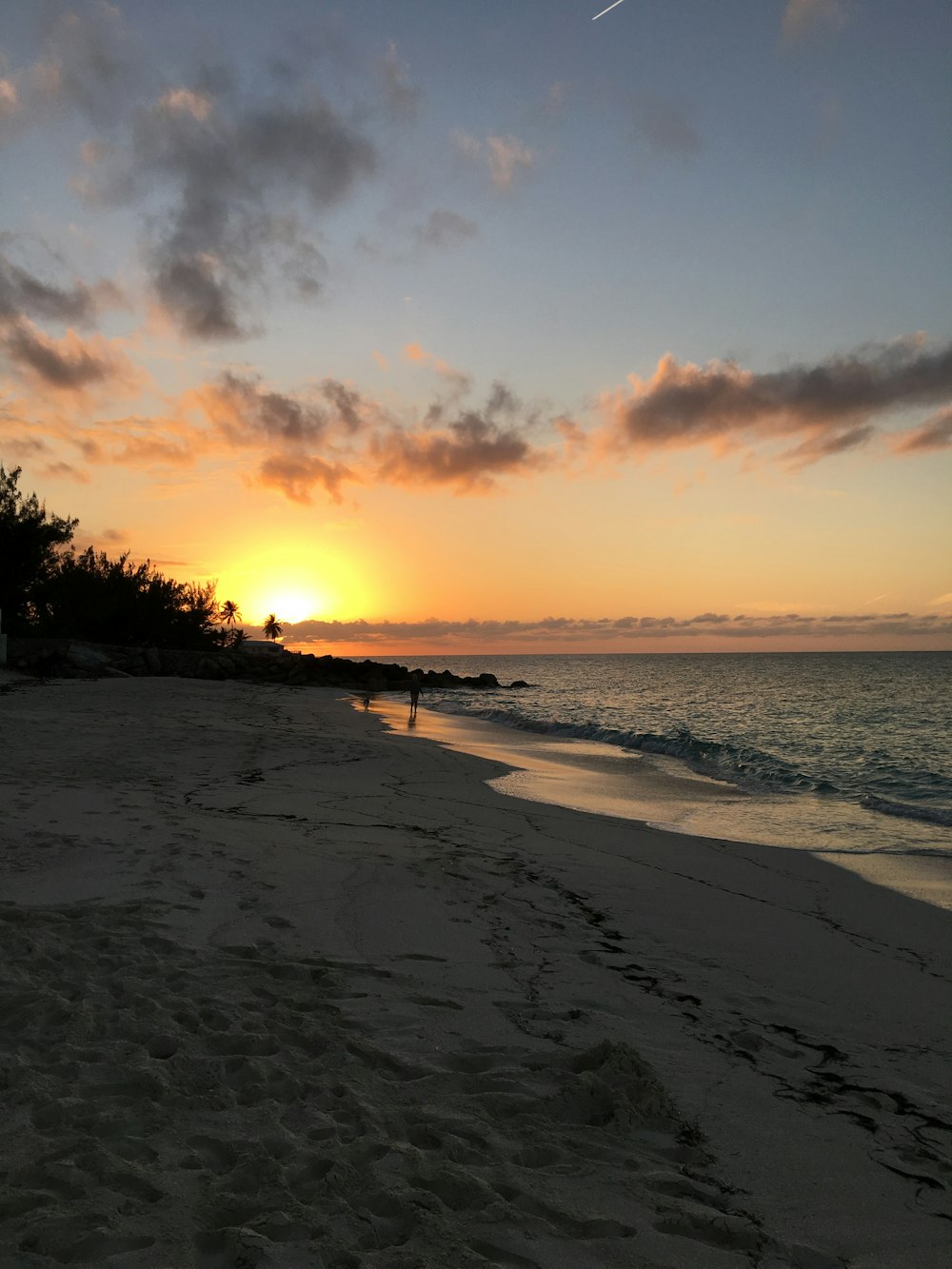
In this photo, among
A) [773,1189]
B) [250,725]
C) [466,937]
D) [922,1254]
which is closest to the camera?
[922,1254]

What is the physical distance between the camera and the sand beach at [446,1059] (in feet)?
8.52

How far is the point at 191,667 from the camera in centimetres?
4359

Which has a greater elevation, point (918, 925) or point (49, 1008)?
point (49, 1008)

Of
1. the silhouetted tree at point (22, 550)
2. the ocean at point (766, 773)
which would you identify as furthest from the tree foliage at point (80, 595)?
the ocean at point (766, 773)

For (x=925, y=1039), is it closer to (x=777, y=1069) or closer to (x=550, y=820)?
(x=777, y=1069)

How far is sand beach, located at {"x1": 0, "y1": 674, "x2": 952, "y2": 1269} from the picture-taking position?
2598mm

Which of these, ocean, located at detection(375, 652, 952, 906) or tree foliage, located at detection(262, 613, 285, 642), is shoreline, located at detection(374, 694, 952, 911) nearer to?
ocean, located at detection(375, 652, 952, 906)

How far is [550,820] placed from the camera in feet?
33.8

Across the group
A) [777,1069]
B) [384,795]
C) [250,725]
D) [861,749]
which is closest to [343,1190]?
[777,1069]

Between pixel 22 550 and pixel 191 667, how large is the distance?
39.1 ft

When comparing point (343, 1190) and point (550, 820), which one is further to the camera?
point (550, 820)

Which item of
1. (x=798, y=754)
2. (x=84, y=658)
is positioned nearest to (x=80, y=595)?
(x=84, y=658)

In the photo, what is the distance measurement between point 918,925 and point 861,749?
741 inches

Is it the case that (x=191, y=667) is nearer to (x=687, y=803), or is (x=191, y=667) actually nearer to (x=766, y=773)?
(x=766, y=773)
